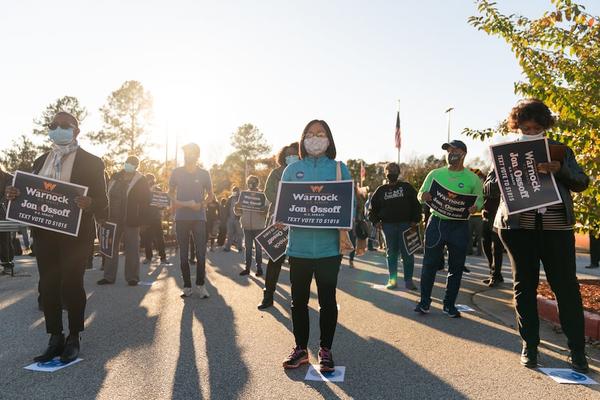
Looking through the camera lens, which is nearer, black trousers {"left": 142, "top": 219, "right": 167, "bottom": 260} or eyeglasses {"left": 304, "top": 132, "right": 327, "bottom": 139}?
eyeglasses {"left": 304, "top": 132, "right": 327, "bottom": 139}

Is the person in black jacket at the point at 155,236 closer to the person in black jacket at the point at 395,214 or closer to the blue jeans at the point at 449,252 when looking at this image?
the person in black jacket at the point at 395,214

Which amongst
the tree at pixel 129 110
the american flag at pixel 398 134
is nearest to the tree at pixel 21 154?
the tree at pixel 129 110

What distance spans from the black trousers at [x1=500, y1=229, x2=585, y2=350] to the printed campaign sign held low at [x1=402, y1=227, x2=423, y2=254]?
385 centimetres

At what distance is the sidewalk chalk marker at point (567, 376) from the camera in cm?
388

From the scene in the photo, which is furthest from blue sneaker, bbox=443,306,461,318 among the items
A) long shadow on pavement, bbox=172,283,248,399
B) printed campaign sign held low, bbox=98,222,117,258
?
printed campaign sign held low, bbox=98,222,117,258

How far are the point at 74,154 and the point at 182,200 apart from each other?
2772 millimetres

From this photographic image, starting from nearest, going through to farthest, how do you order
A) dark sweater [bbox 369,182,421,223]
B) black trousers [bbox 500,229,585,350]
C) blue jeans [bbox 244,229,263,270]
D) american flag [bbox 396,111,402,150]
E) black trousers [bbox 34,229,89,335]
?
black trousers [bbox 500,229,585,350], black trousers [bbox 34,229,89,335], dark sweater [bbox 369,182,421,223], blue jeans [bbox 244,229,263,270], american flag [bbox 396,111,402,150]

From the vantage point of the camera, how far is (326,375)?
4.08m

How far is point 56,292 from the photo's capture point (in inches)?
179

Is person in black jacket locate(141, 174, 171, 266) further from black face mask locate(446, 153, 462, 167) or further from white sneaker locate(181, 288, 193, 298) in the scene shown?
black face mask locate(446, 153, 462, 167)

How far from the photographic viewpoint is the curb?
5117mm

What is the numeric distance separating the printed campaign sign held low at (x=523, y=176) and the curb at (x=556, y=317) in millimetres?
1670

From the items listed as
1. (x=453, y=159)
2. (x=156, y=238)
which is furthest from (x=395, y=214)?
(x=156, y=238)

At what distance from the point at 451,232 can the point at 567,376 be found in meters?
2.58
